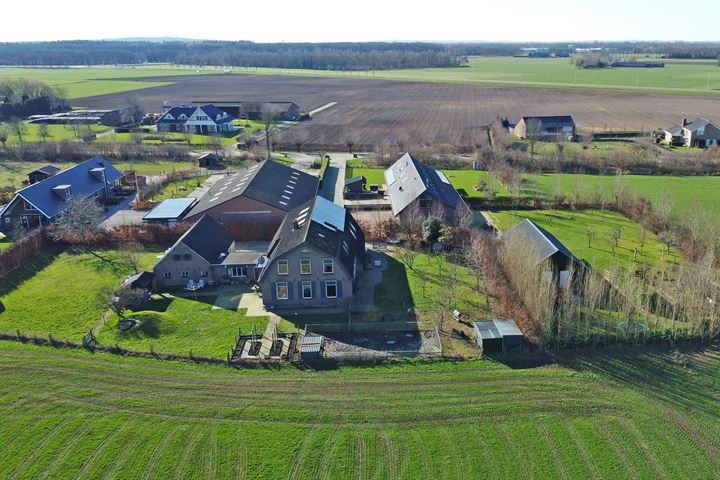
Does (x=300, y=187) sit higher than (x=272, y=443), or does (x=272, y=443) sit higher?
(x=300, y=187)

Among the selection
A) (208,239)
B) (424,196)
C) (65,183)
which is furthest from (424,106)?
(208,239)

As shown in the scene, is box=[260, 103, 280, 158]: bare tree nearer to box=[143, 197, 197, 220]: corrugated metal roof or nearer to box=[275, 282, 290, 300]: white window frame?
→ box=[143, 197, 197, 220]: corrugated metal roof

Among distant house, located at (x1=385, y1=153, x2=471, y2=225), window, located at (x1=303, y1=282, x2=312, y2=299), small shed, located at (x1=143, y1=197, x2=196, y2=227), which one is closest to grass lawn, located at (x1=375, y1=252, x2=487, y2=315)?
window, located at (x1=303, y1=282, x2=312, y2=299)

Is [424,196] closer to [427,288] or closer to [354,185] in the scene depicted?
[427,288]

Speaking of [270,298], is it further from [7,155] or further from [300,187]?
[7,155]

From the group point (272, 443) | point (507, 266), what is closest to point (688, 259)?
point (507, 266)
